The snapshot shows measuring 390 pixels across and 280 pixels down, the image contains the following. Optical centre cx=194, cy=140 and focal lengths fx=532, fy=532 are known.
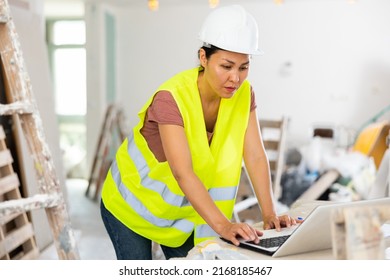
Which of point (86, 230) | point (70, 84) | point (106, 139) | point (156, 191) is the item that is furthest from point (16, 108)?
point (70, 84)

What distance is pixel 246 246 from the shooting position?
1233 mm

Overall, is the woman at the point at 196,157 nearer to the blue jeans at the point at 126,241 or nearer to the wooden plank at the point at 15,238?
the blue jeans at the point at 126,241

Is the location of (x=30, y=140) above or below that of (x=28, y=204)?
above

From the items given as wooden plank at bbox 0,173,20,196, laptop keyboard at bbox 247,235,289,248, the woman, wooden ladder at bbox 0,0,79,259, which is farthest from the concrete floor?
laptop keyboard at bbox 247,235,289,248

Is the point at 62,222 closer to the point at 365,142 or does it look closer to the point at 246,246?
the point at 246,246

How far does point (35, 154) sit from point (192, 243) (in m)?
0.58

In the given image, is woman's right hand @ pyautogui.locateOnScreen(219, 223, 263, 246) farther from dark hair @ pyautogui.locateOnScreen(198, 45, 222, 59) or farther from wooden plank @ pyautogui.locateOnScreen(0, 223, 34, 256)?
wooden plank @ pyautogui.locateOnScreen(0, 223, 34, 256)

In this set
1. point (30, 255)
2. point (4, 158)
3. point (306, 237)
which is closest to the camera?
point (306, 237)

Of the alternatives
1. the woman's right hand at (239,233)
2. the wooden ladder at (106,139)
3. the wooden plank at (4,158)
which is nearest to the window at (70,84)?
the wooden ladder at (106,139)

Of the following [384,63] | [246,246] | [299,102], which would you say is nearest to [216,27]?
[246,246]

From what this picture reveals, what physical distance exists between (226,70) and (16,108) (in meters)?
0.70

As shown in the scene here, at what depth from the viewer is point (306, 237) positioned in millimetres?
1136

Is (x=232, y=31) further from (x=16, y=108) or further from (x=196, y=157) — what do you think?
(x=16, y=108)

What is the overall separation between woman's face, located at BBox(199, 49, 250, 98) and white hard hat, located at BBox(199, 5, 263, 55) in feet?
0.09
